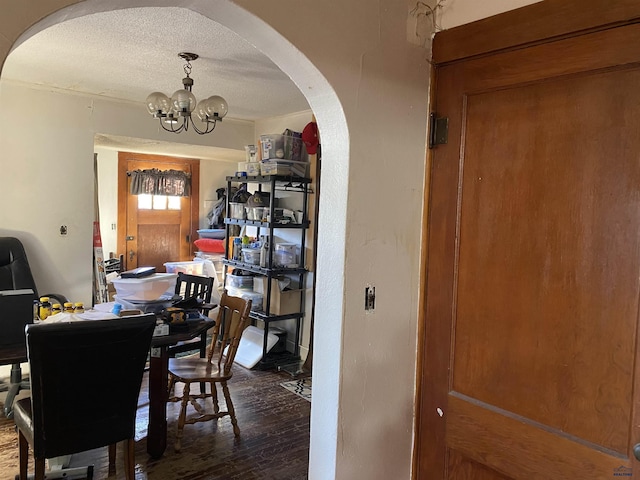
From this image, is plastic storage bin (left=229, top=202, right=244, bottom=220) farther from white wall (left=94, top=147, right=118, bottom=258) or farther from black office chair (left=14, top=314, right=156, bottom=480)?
white wall (left=94, top=147, right=118, bottom=258)

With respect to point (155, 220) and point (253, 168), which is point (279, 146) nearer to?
point (253, 168)

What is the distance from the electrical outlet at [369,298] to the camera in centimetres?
155

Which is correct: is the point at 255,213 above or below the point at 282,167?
below

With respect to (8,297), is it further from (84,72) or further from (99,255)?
(99,255)

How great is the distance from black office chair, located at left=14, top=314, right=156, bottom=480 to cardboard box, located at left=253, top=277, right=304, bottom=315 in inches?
83.8

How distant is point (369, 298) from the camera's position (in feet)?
5.11

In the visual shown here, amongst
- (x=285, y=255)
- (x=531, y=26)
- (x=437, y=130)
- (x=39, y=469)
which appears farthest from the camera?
(x=285, y=255)

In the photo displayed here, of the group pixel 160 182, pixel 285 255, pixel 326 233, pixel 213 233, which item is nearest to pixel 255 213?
pixel 285 255

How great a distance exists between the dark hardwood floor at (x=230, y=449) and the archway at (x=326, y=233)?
1.13 meters

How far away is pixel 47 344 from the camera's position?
1800 millimetres

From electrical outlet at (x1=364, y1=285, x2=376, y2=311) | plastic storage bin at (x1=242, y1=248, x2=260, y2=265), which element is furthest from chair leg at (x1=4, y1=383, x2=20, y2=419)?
electrical outlet at (x1=364, y1=285, x2=376, y2=311)

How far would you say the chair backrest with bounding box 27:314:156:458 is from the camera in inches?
71.7

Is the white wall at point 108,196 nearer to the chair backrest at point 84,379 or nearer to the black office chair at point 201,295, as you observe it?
the black office chair at point 201,295

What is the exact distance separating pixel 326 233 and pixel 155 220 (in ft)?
19.5
